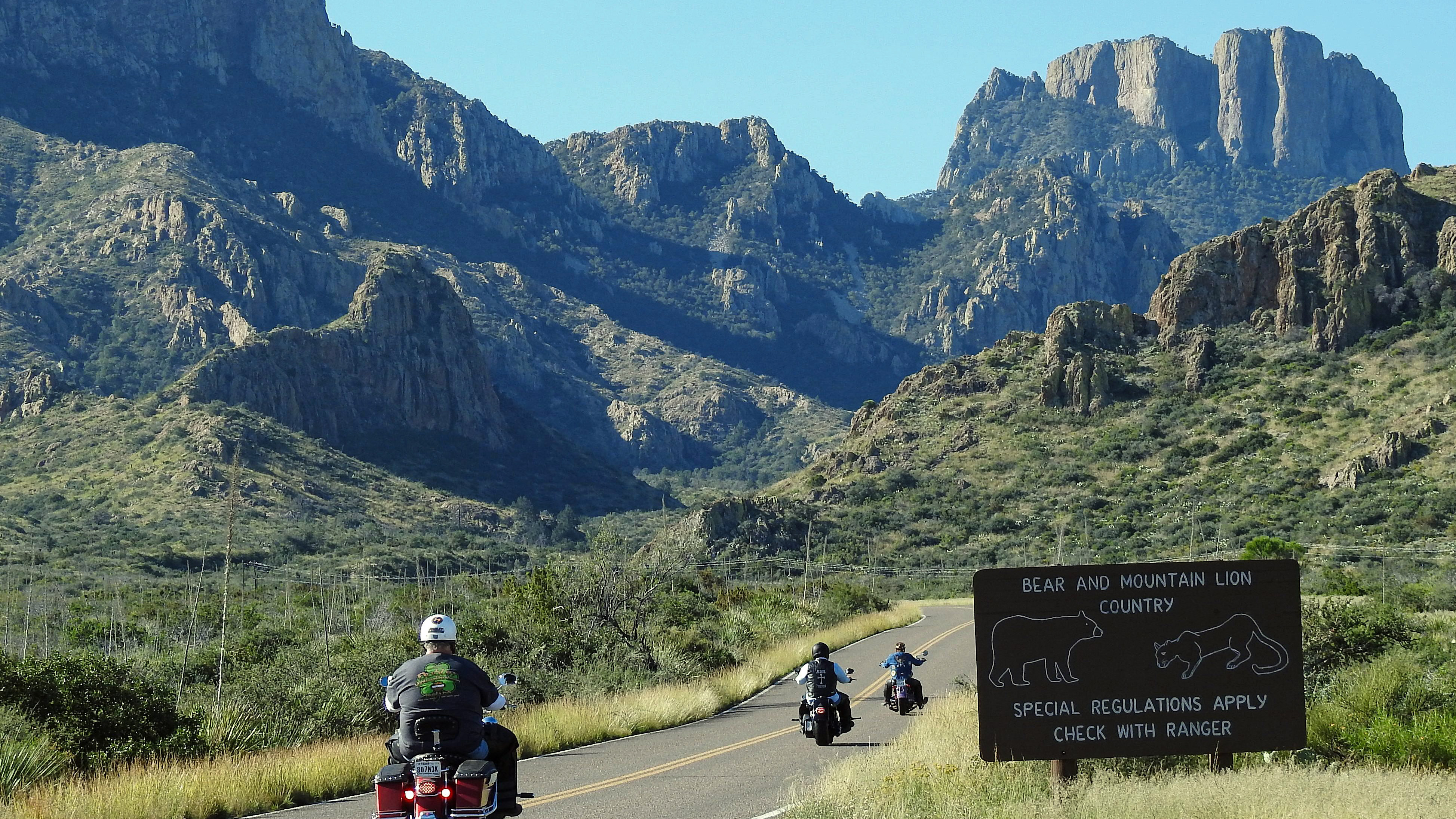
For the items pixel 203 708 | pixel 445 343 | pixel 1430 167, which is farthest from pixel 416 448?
pixel 203 708

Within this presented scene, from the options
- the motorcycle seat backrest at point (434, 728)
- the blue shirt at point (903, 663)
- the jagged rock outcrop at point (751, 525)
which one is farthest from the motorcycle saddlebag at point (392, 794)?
the jagged rock outcrop at point (751, 525)

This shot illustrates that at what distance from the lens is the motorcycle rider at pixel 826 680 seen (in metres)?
18.4

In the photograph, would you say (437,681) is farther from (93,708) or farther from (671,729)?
(671,729)

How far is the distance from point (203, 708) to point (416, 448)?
142 metres

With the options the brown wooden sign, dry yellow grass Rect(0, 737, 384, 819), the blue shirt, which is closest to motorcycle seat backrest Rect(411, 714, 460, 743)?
dry yellow grass Rect(0, 737, 384, 819)

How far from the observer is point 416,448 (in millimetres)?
157250

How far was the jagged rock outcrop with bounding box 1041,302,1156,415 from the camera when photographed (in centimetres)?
9994

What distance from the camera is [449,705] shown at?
30.5ft

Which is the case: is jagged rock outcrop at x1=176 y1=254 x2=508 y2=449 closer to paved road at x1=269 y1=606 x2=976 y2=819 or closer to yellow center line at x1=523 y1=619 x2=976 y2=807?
paved road at x1=269 y1=606 x2=976 y2=819

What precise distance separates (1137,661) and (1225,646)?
0.76 meters

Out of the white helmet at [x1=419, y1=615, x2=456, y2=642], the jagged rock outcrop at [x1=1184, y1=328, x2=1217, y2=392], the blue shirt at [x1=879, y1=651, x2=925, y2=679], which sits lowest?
the blue shirt at [x1=879, y1=651, x2=925, y2=679]

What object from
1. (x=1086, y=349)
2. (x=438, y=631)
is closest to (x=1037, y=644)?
(x=438, y=631)

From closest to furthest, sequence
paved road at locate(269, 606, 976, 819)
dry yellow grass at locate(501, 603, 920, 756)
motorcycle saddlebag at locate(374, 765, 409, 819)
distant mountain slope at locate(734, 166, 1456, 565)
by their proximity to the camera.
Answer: motorcycle saddlebag at locate(374, 765, 409, 819), paved road at locate(269, 606, 976, 819), dry yellow grass at locate(501, 603, 920, 756), distant mountain slope at locate(734, 166, 1456, 565)

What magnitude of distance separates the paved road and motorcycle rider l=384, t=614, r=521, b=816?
113 inches
